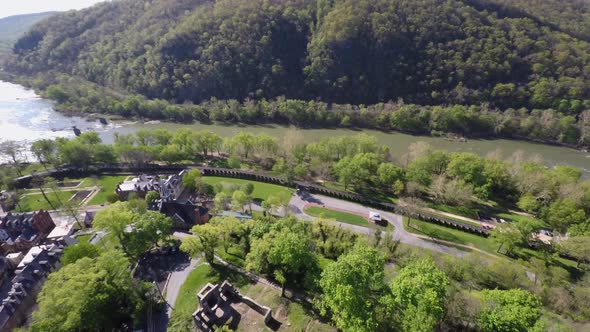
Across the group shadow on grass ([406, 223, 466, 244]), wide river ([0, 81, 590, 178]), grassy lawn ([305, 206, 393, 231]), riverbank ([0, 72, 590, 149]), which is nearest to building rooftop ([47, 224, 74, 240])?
grassy lawn ([305, 206, 393, 231])

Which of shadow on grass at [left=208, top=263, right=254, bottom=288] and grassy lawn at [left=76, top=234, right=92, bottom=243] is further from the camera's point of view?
grassy lawn at [left=76, top=234, right=92, bottom=243]

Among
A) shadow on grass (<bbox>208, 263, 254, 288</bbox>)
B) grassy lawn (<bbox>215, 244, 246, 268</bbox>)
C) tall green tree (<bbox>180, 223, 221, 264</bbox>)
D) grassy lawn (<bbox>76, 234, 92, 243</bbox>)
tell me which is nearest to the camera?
shadow on grass (<bbox>208, 263, 254, 288</bbox>)

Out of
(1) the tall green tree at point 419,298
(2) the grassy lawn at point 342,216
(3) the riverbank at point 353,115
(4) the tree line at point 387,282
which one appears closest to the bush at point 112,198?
(4) the tree line at point 387,282

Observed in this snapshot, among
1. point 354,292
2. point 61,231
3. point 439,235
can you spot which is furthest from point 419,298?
point 61,231

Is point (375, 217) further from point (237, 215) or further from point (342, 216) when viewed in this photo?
point (237, 215)

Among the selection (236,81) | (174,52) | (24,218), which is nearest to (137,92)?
(174,52)

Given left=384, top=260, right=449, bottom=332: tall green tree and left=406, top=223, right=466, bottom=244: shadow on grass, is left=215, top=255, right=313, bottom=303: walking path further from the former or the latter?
left=406, top=223, right=466, bottom=244: shadow on grass

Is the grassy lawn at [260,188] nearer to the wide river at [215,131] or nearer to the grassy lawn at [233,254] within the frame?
the grassy lawn at [233,254]

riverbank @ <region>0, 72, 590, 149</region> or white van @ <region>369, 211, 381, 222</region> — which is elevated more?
riverbank @ <region>0, 72, 590, 149</region>

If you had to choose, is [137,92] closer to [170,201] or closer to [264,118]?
[264,118]
